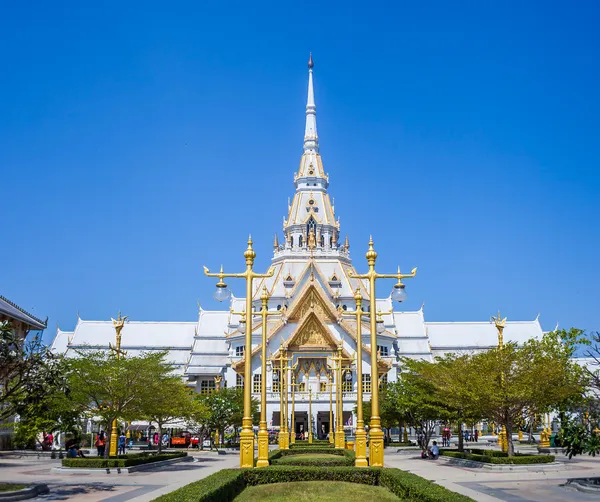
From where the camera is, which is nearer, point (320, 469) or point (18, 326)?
point (320, 469)

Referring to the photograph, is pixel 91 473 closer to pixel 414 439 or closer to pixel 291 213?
pixel 414 439

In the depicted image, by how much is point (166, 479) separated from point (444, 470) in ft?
41.2

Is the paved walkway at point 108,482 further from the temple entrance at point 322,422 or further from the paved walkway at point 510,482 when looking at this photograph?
the temple entrance at point 322,422

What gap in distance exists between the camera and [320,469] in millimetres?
22297

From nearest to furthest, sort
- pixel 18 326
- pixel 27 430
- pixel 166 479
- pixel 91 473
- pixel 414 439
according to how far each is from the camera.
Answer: pixel 166 479, pixel 91 473, pixel 27 430, pixel 18 326, pixel 414 439

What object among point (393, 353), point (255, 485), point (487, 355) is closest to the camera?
point (255, 485)

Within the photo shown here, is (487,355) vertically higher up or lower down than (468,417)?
higher up

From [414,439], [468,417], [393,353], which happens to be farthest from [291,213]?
[468,417]

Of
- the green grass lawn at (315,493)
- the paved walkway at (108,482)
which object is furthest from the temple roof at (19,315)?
the green grass lawn at (315,493)

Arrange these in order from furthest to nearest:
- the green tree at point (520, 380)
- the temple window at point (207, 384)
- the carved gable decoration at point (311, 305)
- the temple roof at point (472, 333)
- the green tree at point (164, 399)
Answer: the temple roof at point (472, 333) → the temple window at point (207, 384) → the carved gable decoration at point (311, 305) → the green tree at point (164, 399) → the green tree at point (520, 380)

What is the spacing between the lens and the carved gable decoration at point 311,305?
2923 inches

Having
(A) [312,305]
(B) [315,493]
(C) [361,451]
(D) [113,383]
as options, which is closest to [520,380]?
(C) [361,451]

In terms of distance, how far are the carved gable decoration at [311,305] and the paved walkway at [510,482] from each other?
39.3 m

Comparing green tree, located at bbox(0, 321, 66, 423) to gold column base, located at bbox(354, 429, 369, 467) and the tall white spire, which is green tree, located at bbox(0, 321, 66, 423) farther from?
the tall white spire
